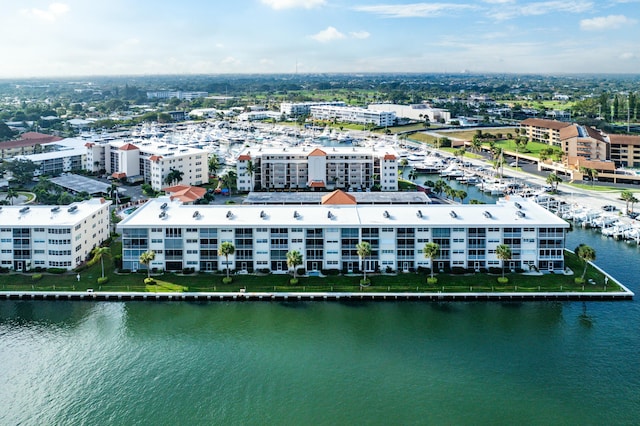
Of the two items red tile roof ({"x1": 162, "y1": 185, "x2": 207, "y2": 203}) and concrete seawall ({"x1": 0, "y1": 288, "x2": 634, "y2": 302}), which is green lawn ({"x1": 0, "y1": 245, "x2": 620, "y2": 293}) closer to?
concrete seawall ({"x1": 0, "y1": 288, "x2": 634, "y2": 302})

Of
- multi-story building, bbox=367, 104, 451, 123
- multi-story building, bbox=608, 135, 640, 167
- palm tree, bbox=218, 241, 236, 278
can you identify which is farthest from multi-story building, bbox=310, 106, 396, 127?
palm tree, bbox=218, 241, 236, 278

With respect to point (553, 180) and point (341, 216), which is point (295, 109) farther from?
point (341, 216)

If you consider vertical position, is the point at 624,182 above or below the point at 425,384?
above

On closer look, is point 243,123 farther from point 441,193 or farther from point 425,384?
point 425,384

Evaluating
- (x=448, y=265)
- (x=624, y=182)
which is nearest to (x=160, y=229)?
(x=448, y=265)

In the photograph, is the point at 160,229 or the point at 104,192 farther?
the point at 104,192

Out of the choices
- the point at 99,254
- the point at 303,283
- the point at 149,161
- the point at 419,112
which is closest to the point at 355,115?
the point at 419,112

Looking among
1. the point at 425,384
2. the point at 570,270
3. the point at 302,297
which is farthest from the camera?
the point at 570,270

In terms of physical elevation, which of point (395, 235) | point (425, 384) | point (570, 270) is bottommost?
point (425, 384)

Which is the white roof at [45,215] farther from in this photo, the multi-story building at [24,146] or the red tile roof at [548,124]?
the red tile roof at [548,124]
